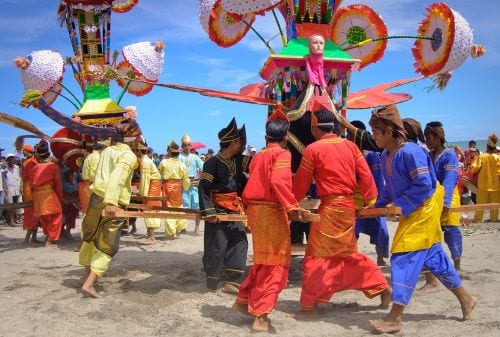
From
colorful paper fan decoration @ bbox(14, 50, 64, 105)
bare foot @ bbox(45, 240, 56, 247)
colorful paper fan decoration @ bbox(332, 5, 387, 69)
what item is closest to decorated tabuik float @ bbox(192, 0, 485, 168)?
colorful paper fan decoration @ bbox(332, 5, 387, 69)

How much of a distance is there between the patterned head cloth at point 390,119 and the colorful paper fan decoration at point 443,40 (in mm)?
2030

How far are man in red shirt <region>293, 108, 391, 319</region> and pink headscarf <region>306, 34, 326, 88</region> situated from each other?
3.96ft

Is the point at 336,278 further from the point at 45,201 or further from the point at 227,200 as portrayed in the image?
the point at 45,201

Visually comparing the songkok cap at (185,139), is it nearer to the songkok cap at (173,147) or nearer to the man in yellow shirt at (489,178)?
the songkok cap at (173,147)

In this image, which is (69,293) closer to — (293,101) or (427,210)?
(293,101)

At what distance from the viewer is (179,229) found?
9.77 meters

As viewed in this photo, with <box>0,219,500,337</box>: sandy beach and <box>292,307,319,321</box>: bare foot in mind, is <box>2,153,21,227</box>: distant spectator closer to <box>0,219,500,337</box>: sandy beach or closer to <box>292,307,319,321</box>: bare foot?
<box>0,219,500,337</box>: sandy beach

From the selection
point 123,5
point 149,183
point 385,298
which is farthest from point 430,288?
point 123,5

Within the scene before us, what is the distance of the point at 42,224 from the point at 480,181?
9.70 metres

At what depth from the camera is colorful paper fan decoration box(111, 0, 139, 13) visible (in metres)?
9.51

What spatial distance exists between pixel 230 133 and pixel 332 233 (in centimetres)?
163

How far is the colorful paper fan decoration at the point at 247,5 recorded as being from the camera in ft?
17.1

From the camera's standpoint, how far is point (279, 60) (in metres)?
5.41

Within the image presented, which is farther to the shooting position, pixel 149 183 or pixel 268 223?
pixel 149 183
